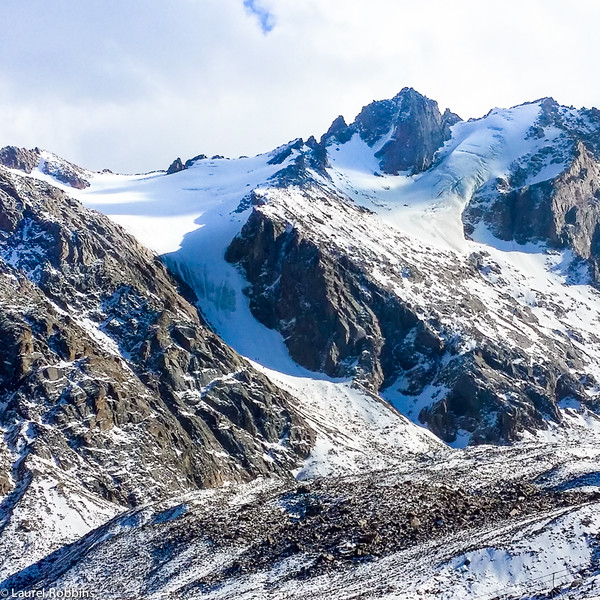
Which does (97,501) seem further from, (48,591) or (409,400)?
(409,400)

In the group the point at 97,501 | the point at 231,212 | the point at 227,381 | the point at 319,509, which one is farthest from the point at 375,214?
the point at 319,509

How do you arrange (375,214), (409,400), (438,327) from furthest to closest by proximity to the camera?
(375,214), (438,327), (409,400)

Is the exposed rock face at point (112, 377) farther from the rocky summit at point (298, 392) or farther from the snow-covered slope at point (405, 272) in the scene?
the snow-covered slope at point (405, 272)

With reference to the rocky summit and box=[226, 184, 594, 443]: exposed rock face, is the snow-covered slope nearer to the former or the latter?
box=[226, 184, 594, 443]: exposed rock face

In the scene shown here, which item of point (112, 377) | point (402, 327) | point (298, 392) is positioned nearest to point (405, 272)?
point (402, 327)

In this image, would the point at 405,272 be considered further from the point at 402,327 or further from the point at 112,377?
the point at 112,377

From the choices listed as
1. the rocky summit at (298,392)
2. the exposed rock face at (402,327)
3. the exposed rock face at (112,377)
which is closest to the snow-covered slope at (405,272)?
the exposed rock face at (402,327)
